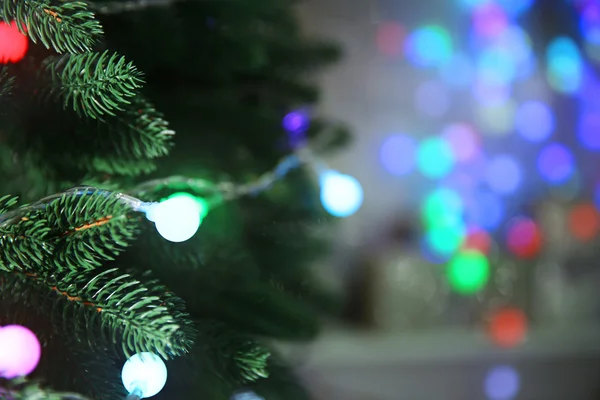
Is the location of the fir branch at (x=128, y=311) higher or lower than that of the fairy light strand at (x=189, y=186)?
lower

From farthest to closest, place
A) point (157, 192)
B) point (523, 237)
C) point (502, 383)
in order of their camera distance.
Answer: point (523, 237), point (502, 383), point (157, 192)

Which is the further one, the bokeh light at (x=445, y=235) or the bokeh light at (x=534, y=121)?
the bokeh light at (x=534, y=121)

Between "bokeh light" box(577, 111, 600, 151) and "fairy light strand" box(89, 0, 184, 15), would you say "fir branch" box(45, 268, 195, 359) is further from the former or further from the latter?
"bokeh light" box(577, 111, 600, 151)

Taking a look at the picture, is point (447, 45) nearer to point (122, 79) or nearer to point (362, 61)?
point (362, 61)

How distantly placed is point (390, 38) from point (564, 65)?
0.54m

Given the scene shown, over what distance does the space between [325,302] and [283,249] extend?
0.46 ft

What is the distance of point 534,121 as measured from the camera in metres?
1.57

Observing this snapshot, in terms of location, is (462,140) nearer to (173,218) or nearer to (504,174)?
(504,174)

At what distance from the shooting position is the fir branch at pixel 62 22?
0.31 meters

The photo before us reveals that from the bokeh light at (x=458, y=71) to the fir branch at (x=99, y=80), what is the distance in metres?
1.33

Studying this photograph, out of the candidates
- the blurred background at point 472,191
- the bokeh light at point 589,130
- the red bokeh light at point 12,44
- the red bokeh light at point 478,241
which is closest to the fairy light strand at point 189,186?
the red bokeh light at point 12,44

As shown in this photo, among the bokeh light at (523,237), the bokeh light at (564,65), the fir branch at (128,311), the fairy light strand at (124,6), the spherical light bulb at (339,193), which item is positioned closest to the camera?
the fir branch at (128,311)

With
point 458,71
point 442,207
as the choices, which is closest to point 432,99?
point 458,71

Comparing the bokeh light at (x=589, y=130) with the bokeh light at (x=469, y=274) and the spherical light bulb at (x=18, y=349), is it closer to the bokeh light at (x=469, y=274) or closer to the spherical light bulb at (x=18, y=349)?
the bokeh light at (x=469, y=274)
